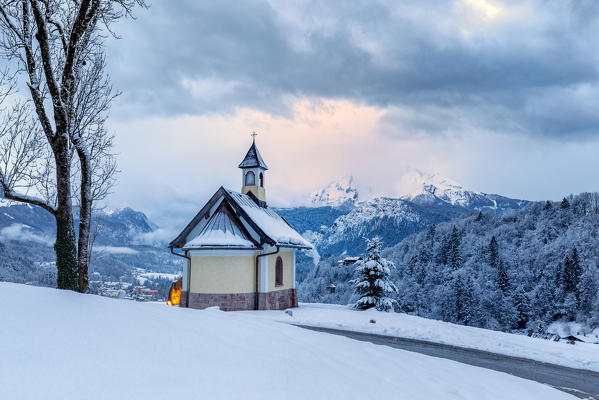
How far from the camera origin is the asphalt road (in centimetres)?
972

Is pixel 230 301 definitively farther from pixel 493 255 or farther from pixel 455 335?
pixel 493 255

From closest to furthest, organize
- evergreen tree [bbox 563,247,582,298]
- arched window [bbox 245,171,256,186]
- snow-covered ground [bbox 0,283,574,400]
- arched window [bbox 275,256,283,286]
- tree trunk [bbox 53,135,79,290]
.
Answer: snow-covered ground [bbox 0,283,574,400] < tree trunk [bbox 53,135,79,290] < arched window [bbox 275,256,283,286] < arched window [bbox 245,171,256,186] < evergreen tree [bbox 563,247,582,298]

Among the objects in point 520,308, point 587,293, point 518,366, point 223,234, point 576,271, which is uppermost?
point 223,234

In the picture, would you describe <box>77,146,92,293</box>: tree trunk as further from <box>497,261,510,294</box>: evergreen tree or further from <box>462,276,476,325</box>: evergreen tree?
<box>497,261,510,294</box>: evergreen tree

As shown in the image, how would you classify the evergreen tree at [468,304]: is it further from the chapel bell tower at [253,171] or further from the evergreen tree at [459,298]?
the chapel bell tower at [253,171]

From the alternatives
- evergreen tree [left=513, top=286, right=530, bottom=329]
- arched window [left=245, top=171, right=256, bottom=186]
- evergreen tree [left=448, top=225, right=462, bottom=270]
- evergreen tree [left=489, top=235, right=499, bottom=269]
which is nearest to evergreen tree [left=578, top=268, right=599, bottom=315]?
evergreen tree [left=513, top=286, right=530, bottom=329]

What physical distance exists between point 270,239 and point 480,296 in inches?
2651

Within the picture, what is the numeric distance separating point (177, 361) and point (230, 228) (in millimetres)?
16417

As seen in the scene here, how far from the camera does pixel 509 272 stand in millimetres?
91438

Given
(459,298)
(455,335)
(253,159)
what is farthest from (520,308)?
(253,159)

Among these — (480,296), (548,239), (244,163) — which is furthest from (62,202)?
(548,239)

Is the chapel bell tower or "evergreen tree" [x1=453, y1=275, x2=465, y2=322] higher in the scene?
the chapel bell tower

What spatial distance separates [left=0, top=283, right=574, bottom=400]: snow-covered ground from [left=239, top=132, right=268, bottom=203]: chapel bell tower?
58.5ft

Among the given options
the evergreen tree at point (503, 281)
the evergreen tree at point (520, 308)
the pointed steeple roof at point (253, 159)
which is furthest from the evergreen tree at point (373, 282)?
the evergreen tree at point (503, 281)
